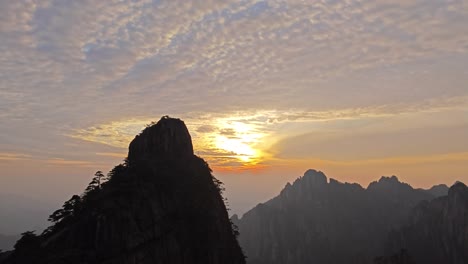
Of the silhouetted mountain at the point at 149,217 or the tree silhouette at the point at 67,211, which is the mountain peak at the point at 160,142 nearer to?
the silhouetted mountain at the point at 149,217

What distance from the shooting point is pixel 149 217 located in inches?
2773

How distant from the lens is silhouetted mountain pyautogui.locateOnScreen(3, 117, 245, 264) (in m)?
60.6

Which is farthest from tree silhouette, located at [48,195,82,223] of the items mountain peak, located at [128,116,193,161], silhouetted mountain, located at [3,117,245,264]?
mountain peak, located at [128,116,193,161]

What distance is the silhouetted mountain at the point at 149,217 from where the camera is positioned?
60.6 metres

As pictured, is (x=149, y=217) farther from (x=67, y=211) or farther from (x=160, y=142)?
(x=160, y=142)

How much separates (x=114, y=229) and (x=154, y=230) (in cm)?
873

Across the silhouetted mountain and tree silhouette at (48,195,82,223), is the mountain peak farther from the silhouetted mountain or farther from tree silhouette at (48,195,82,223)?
tree silhouette at (48,195,82,223)

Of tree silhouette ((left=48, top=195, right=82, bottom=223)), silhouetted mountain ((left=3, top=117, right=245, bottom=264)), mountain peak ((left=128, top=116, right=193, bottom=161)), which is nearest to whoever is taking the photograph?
silhouetted mountain ((left=3, top=117, right=245, bottom=264))

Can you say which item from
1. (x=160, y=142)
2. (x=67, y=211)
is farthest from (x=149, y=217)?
(x=160, y=142)

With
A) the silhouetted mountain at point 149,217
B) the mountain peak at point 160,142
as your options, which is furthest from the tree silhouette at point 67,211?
the mountain peak at point 160,142

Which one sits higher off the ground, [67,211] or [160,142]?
[160,142]

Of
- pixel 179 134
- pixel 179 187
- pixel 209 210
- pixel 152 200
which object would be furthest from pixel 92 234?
pixel 179 134

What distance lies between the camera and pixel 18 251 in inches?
2394

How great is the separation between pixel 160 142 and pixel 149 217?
2792 centimetres
